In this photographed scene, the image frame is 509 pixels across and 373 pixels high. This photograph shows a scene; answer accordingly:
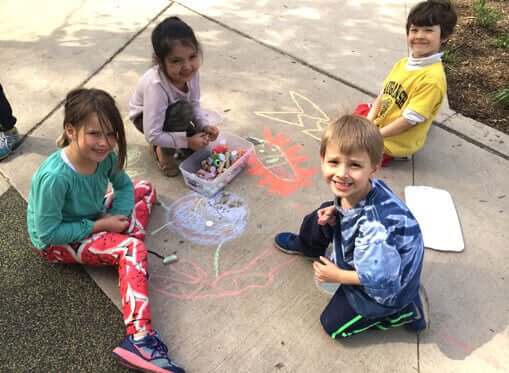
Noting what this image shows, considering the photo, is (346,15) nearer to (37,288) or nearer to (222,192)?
(222,192)

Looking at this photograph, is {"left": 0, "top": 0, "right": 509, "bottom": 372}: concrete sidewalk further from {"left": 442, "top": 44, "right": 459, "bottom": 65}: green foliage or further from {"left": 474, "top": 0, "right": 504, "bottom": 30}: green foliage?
{"left": 474, "top": 0, "right": 504, "bottom": 30}: green foliage

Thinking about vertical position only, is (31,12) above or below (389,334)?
above

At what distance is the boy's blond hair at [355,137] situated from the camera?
1792 mm

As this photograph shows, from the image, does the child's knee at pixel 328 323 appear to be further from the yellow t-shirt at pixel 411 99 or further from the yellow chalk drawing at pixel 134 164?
the yellow chalk drawing at pixel 134 164

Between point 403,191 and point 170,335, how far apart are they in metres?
1.67

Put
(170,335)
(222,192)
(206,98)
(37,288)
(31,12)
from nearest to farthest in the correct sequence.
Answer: (170,335) → (37,288) → (222,192) → (206,98) → (31,12)

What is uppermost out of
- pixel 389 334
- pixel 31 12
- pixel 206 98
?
pixel 31 12

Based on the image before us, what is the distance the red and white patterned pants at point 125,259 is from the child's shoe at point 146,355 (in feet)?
0.19

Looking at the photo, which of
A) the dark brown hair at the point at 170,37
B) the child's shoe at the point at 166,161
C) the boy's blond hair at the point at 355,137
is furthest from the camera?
the child's shoe at the point at 166,161

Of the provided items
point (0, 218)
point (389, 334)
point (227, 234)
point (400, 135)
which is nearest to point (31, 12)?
point (0, 218)

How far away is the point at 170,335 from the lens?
2070mm

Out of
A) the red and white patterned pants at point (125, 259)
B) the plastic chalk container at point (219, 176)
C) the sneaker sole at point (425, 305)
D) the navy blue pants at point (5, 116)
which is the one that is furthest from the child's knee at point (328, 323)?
the navy blue pants at point (5, 116)

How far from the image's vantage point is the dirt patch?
3.49 m

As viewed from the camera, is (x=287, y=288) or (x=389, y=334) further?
(x=287, y=288)
